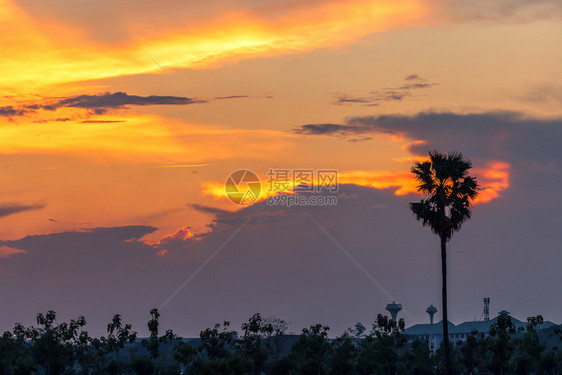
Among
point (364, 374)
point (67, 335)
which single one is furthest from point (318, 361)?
point (67, 335)

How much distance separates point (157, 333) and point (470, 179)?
11571cm

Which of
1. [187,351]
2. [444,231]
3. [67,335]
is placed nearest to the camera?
[444,231]

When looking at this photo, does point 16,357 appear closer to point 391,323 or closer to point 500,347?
point 391,323

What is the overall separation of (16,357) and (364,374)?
2933 inches

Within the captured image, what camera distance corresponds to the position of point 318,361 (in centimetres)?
17400

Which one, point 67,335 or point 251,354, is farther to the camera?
point 67,335

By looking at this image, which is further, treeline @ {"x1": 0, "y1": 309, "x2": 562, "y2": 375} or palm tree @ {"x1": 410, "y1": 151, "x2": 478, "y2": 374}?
treeline @ {"x1": 0, "y1": 309, "x2": 562, "y2": 375}

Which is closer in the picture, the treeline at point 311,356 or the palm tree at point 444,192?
the palm tree at point 444,192

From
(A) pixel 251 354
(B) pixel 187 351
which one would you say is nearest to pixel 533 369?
(A) pixel 251 354

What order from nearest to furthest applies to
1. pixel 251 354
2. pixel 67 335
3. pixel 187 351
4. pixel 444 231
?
pixel 444 231 < pixel 187 351 < pixel 251 354 < pixel 67 335

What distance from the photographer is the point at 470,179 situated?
314ft

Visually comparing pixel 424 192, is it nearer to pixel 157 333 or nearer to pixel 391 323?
pixel 391 323

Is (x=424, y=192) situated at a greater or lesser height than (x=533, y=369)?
greater

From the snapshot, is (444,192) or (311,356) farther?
(311,356)
